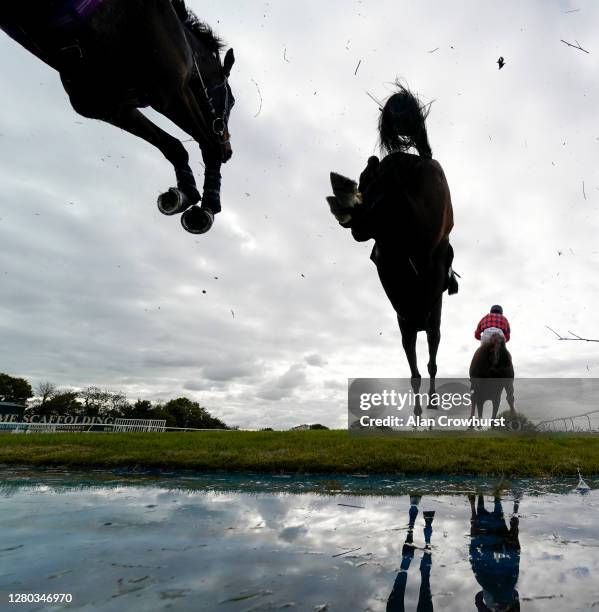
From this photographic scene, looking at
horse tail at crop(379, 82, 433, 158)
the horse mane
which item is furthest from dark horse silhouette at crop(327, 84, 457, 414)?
the horse mane

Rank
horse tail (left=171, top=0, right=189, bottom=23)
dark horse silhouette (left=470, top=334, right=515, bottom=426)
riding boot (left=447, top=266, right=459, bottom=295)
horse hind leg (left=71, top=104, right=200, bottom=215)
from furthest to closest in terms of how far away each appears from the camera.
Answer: dark horse silhouette (left=470, top=334, right=515, bottom=426)
riding boot (left=447, top=266, right=459, bottom=295)
horse tail (left=171, top=0, right=189, bottom=23)
horse hind leg (left=71, top=104, right=200, bottom=215)

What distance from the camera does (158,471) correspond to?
6246 mm

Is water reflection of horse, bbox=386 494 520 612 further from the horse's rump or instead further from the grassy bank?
the grassy bank

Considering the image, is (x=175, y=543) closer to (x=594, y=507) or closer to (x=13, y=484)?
(x=594, y=507)

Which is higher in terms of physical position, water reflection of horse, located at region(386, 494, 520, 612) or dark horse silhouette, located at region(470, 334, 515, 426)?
dark horse silhouette, located at region(470, 334, 515, 426)

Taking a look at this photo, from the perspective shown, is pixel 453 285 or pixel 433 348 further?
pixel 453 285

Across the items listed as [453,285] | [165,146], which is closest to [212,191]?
[165,146]

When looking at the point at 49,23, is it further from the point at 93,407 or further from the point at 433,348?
the point at 93,407

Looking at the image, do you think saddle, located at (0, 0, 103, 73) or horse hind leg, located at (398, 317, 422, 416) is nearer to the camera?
saddle, located at (0, 0, 103, 73)

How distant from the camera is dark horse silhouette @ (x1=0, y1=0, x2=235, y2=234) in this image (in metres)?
1.70

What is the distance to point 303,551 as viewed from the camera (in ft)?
6.39

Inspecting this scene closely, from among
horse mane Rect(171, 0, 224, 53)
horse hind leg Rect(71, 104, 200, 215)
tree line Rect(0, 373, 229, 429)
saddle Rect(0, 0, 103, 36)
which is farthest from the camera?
tree line Rect(0, 373, 229, 429)

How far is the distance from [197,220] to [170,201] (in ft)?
0.66

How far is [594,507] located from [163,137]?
13.2 ft
